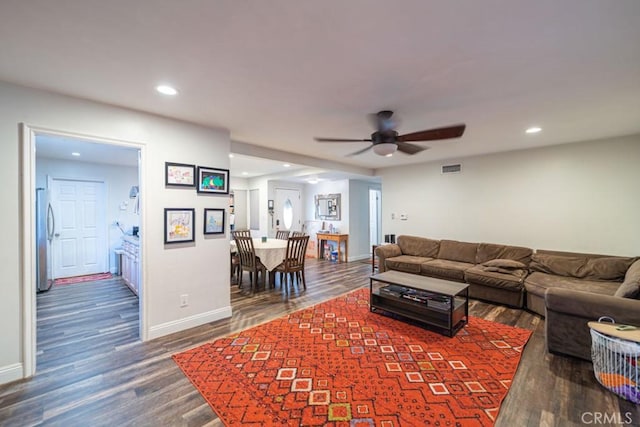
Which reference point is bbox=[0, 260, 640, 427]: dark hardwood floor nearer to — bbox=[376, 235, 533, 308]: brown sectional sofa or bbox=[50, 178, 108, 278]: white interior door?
bbox=[376, 235, 533, 308]: brown sectional sofa

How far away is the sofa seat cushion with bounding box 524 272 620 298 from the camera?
3.36m

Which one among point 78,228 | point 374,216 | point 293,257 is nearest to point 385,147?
point 293,257

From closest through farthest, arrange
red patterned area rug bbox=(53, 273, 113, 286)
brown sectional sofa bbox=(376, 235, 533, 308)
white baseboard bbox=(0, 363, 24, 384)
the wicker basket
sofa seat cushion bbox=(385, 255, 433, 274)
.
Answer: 1. the wicker basket
2. white baseboard bbox=(0, 363, 24, 384)
3. brown sectional sofa bbox=(376, 235, 533, 308)
4. sofa seat cushion bbox=(385, 255, 433, 274)
5. red patterned area rug bbox=(53, 273, 113, 286)

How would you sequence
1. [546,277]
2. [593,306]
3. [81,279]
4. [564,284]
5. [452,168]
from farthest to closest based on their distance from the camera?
[452,168] → [81,279] → [546,277] → [564,284] → [593,306]

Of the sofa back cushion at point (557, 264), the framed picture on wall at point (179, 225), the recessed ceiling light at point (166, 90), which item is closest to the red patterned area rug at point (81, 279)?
the framed picture on wall at point (179, 225)

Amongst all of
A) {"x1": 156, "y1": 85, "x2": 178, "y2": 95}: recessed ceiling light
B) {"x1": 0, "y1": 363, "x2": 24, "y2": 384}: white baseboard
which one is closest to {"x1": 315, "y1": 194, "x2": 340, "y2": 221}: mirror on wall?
{"x1": 156, "y1": 85, "x2": 178, "y2": 95}: recessed ceiling light

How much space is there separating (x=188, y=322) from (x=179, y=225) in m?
1.16

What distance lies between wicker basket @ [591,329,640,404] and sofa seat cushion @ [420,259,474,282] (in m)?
2.20

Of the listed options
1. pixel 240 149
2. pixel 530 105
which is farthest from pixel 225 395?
pixel 530 105

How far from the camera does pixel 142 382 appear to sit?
2211 millimetres

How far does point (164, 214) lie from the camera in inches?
119

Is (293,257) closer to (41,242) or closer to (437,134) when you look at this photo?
(437,134)

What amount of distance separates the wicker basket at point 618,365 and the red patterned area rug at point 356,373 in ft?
1.87

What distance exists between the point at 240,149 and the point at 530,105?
12.0 ft
